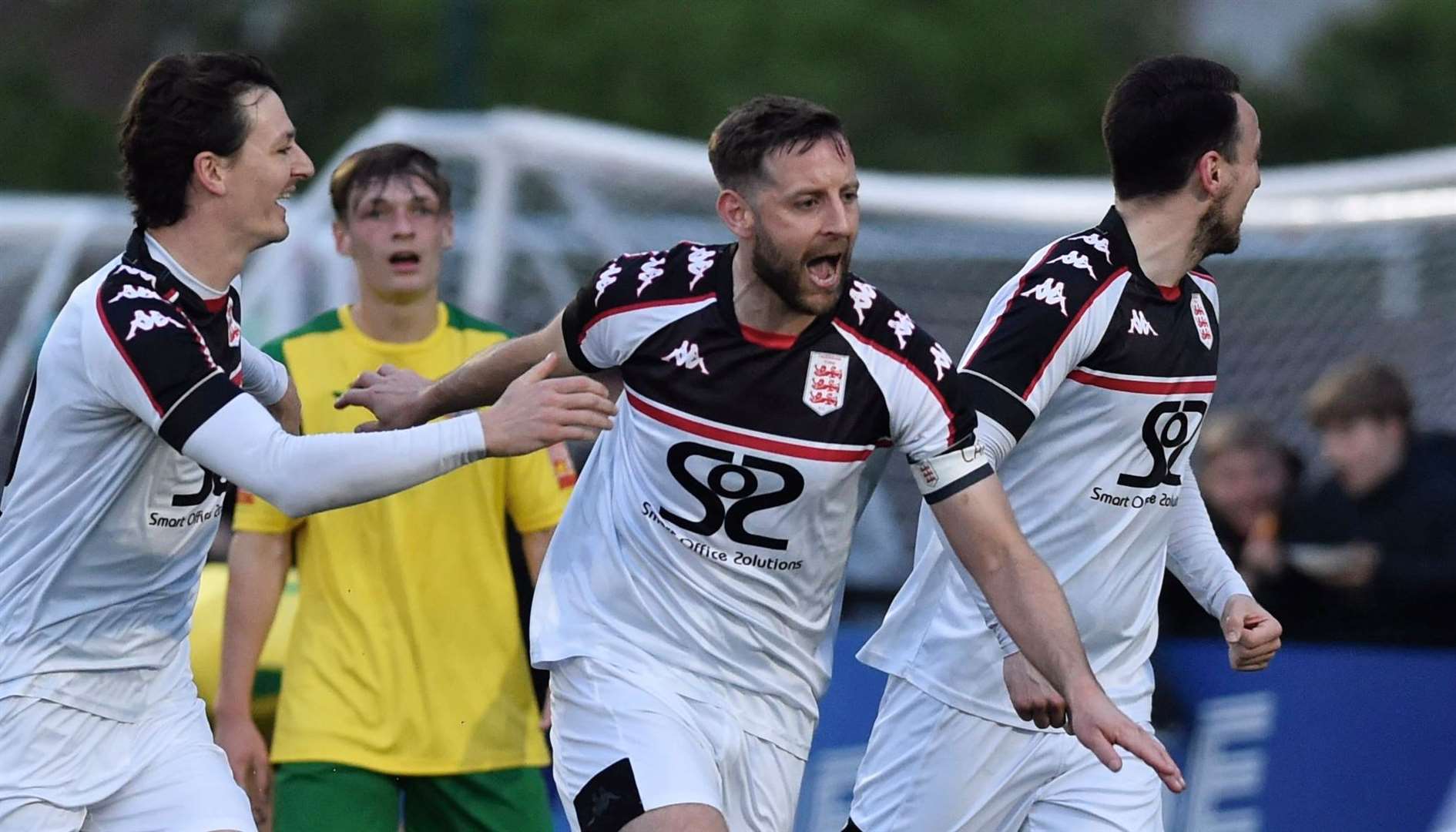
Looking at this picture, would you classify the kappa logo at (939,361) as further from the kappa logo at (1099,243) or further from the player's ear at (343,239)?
the player's ear at (343,239)

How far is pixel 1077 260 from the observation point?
16.8 ft

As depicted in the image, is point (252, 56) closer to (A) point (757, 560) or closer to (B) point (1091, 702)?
(A) point (757, 560)

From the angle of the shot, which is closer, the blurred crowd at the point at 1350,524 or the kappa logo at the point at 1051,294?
the kappa logo at the point at 1051,294

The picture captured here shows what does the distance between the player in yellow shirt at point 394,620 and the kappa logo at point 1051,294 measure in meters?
1.70

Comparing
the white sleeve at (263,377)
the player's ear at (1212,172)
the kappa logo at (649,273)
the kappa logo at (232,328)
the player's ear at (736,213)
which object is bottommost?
the white sleeve at (263,377)

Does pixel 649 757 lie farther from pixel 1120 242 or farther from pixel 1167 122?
pixel 1167 122

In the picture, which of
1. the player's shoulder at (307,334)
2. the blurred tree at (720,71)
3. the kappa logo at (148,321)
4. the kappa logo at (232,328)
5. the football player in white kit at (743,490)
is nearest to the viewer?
the kappa logo at (148,321)

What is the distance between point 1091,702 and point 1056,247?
3.92ft

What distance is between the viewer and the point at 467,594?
19.8ft

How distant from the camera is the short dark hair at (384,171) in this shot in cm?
621

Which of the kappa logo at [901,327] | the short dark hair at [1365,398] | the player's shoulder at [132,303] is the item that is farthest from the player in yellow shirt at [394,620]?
the short dark hair at [1365,398]

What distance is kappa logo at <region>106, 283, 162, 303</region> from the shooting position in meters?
4.60

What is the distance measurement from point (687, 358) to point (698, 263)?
250mm

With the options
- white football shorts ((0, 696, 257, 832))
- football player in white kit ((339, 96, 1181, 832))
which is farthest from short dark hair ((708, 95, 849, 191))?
white football shorts ((0, 696, 257, 832))
